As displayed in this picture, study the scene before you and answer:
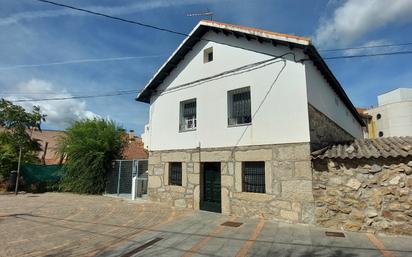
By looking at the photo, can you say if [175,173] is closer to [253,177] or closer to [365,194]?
[253,177]

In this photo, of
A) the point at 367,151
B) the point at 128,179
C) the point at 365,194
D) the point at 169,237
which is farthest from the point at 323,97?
the point at 128,179

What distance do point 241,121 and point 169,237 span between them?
4543mm

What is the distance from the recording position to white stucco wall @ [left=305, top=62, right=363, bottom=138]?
27.7ft

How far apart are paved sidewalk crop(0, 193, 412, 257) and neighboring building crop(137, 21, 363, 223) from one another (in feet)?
3.00

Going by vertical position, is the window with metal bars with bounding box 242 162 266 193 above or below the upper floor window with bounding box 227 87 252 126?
below

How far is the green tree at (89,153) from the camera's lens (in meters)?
15.0

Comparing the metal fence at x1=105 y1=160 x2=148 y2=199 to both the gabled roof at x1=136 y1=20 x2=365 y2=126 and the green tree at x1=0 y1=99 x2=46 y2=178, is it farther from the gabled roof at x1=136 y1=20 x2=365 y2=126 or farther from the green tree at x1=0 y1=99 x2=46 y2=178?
the green tree at x1=0 y1=99 x2=46 y2=178

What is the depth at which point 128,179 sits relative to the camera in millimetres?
14375

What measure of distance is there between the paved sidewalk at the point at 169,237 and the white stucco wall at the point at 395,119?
36.9 metres

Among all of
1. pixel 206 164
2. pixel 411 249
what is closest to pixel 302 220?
pixel 411 249

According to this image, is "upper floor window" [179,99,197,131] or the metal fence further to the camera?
the metal fence

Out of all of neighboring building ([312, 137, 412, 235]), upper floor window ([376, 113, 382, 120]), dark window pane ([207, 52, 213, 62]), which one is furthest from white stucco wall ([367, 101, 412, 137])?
dark window pane ([207, 52, 213, 62])

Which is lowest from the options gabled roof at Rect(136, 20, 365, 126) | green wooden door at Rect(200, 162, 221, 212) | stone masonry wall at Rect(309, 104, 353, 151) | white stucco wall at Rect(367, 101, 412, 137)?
green wooden door at Rect(200, 162, 221, 212)

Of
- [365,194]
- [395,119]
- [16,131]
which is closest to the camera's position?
[365,194]
